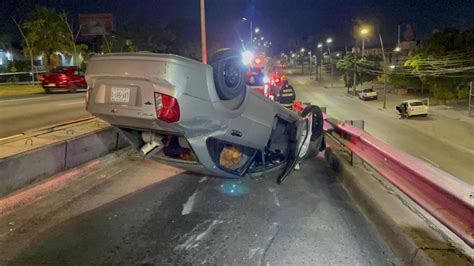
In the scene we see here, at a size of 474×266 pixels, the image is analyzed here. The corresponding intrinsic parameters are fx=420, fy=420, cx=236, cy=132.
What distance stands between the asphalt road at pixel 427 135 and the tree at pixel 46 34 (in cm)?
2932

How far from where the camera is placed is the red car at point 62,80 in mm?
24969

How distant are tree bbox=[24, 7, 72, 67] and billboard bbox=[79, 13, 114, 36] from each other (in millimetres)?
27592

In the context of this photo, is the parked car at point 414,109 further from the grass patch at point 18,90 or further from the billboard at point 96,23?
the billboard at point 96,23

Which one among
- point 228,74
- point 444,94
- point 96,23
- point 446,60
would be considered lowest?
point 444,94

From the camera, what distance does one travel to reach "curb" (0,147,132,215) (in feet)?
15.8

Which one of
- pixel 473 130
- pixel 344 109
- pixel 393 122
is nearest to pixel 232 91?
pixel 473 130

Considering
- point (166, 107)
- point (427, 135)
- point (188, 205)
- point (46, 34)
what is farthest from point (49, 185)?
point (46, 34)

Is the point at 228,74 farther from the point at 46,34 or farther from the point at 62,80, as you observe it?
the point at 46,34

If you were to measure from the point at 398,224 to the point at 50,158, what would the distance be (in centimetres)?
449

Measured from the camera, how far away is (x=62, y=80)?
25.0 meters

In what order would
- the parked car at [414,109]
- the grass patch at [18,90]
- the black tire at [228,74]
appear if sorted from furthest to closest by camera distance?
the parked car at [414,109], the grass patch at [18,90], the black tire at [228,74]

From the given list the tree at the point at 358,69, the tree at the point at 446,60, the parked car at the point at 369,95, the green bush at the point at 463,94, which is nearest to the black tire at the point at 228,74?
the tree at the point at 446,60

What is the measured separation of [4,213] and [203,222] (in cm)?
222

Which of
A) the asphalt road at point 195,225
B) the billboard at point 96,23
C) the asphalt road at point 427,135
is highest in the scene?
the billboard at point 96,23
